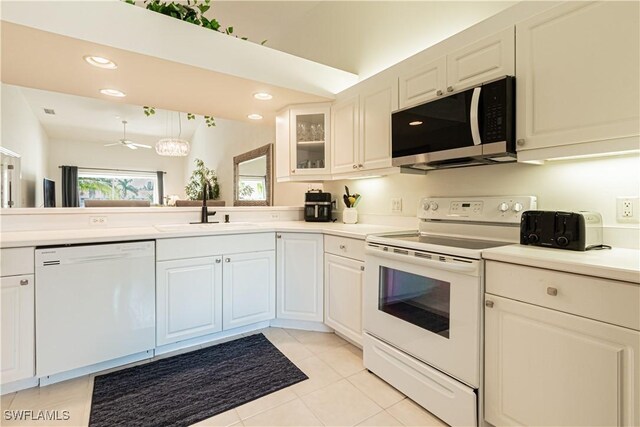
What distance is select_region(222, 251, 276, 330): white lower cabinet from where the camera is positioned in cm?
234

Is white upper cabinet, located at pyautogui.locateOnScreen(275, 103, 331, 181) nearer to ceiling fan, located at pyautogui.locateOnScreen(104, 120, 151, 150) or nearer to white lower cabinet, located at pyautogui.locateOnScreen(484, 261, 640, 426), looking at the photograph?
white lower cabinet, located at pyautogui.locateOnScreen(484, 261, 640, 426)

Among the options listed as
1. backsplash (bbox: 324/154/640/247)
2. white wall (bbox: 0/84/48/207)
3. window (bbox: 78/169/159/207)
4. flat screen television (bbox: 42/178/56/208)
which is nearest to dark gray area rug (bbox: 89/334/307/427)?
backsplash (bbox: 324/154/640/247)

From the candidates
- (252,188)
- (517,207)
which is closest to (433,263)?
(517,207)

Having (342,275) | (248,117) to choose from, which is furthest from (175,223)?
(342,275)

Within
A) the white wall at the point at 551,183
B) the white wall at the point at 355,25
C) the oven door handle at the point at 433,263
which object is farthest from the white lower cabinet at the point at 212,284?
the white wall at the point at 355,25

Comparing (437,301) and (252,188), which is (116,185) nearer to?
(252,188)

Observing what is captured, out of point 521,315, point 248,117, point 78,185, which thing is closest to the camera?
point 521,315

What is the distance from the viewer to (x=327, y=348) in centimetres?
226

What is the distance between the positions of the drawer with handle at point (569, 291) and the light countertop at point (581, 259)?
0.02 meters

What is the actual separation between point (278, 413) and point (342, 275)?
97 cm

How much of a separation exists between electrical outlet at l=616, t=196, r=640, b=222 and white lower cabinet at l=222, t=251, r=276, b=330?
216 centimetres

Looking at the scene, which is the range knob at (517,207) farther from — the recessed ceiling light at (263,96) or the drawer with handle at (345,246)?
the recessed ceiling light at (263,96)

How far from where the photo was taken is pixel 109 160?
8.23m

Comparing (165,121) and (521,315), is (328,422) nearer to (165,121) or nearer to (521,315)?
(521,315)
